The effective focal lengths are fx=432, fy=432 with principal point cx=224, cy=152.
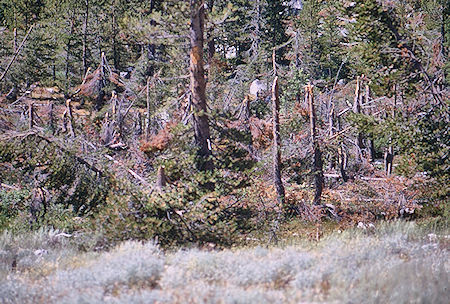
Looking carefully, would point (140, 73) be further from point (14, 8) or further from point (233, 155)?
point (233, 155)

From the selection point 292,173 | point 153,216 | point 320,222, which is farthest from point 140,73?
point 153,216

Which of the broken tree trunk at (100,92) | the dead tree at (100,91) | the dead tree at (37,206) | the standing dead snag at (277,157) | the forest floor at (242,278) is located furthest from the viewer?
the broken tree trunk at (100,92)

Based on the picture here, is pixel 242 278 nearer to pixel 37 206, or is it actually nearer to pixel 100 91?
pixel 37 206

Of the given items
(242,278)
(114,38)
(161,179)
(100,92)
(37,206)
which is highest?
(114,38)

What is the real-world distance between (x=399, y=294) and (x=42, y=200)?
7.63 metres

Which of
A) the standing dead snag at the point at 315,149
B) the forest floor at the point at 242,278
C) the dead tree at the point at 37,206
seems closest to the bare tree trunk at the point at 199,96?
the dead tree at the point at 37,206

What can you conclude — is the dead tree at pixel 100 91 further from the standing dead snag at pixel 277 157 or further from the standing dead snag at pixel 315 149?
the standing dead snag at pixel 315 149

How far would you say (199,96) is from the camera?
376 inches

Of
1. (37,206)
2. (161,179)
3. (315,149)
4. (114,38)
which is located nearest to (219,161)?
(161,179)

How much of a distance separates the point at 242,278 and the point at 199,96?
556 centimetres

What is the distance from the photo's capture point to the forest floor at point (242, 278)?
13.8ft

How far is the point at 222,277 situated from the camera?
16.0 feet

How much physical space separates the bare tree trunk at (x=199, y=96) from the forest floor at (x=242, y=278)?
12.1 ft

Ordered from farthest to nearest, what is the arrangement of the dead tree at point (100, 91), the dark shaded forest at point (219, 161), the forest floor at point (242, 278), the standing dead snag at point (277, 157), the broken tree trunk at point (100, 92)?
1. the broken tree trunk at point (100, 92)
2. the dead tree at point (100, 91)
3. the standing dead snag at point (277, 157)
4. the dark shaded forest at point (219, 161)
5. the forest floor at point (242, 278)
